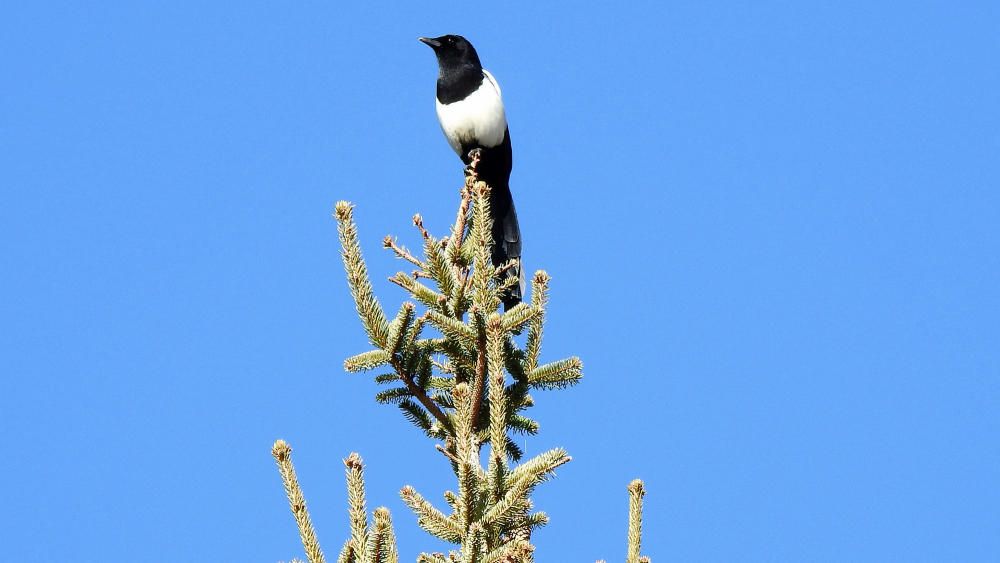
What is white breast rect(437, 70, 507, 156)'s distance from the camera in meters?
5.08

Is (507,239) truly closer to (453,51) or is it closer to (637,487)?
(453,51)

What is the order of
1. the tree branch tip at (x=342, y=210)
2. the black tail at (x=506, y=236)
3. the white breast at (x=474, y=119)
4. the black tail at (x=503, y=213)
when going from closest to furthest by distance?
the tree branch tip at (x=342, y=210), the black tail at (x=503, y=213), the black tail at (x=506, y=236), the white breast at (x=474, y=119)

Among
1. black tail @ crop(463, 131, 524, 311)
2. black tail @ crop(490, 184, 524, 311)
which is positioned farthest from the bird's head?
black tail @ crop(490, 184, 524, 311)

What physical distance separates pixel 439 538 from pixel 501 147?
3.20 meters

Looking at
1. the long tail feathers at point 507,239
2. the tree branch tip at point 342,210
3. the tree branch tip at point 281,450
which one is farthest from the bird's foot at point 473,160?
the tree branch tip at point 281,450

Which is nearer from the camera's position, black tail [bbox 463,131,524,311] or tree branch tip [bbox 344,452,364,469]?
tree branch tip [bbox 344,452,364,469]

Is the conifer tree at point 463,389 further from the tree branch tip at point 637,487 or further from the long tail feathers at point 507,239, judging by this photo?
the long tail feathers at point 507,239

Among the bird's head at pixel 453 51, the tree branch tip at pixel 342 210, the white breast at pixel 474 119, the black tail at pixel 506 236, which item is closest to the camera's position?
the tree branch tip at pixel 342 210

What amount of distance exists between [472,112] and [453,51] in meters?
0.44

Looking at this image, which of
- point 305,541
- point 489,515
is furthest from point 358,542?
point 489,515

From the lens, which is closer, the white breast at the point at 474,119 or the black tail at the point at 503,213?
the black tail at the point at 503,213

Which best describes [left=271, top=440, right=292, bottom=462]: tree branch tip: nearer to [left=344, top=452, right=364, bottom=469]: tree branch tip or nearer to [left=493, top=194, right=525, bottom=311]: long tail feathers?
[left=344, top=452, right=364, bottom=469]: tree branch tip

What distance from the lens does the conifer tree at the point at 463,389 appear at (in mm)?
2152

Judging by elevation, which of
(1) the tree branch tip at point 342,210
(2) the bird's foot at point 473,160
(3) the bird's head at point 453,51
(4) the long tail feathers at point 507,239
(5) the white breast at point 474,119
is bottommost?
(1) the tree branch tip at point 342,210
